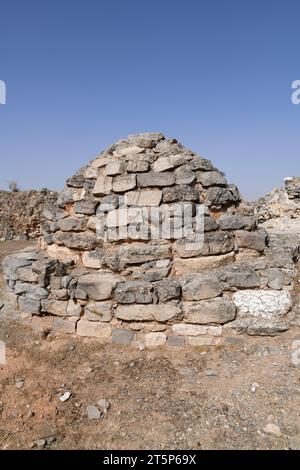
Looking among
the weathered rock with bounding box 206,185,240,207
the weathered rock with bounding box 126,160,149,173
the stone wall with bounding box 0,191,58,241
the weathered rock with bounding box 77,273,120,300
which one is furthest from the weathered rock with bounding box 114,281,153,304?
the stone wall with bounding box 0,191,58,241

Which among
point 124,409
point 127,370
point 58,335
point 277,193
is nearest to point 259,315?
point 127,370

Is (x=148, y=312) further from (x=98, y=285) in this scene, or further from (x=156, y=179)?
(x=156, y=179)

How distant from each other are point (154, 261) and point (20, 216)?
44.6ft

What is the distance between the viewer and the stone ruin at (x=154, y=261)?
429cm

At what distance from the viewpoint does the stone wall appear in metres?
15.7

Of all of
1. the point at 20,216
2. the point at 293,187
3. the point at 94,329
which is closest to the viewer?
the point at 94,329

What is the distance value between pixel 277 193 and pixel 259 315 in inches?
319

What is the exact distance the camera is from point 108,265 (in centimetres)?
466

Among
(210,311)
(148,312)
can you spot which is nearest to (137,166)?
(148,312)

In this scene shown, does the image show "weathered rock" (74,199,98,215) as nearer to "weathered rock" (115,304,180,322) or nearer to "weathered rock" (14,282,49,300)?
"weathered rock" (14,282,49,300)

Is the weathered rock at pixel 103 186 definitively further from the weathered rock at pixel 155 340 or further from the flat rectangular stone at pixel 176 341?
the flat rectangular stone at pixel 176 341

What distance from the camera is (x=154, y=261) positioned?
457 centimetres

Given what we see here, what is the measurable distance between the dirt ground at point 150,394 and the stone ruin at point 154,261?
0.86 feet

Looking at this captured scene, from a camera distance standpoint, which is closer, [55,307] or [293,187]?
[55,307]
